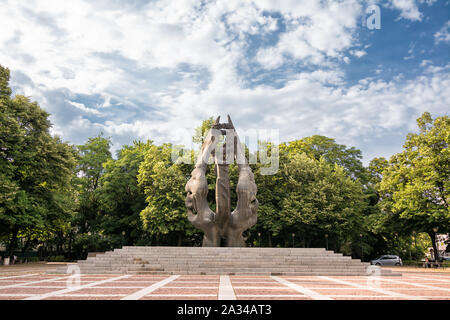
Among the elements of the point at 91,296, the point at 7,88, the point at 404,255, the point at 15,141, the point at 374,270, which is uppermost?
the point at 7,88

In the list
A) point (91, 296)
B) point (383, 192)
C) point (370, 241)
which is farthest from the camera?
point (370, 241)

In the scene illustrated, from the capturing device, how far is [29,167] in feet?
71.4

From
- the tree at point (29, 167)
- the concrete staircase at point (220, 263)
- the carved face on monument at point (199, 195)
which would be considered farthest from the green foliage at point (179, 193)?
the concrete staircase at point (220, 263)

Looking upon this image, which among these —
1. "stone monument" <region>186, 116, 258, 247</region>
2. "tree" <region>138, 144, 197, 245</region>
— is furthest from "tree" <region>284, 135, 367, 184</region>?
"stone monument" <region>186, 116, 258, 247</region>

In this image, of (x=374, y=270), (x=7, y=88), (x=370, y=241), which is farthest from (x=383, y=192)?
(x=7, y=88)

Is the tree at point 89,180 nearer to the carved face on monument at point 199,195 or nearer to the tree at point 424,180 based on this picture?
the carved face on monument at point 199,195

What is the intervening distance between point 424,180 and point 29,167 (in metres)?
28.8

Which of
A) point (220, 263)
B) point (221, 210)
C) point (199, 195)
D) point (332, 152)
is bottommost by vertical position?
point (220, 263)

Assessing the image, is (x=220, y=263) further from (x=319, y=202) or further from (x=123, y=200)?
(x=123, y=200)

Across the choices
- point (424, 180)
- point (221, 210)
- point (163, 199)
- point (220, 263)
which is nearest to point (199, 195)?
point (221, 210)

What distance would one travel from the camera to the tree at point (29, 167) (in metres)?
19.9

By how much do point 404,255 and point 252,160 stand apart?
23.4 metres

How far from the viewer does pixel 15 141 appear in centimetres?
2102

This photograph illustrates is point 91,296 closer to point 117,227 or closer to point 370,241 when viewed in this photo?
point 117,227
